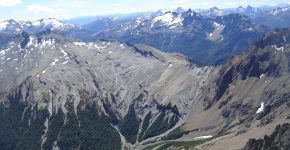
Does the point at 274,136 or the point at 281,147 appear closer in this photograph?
the point at 281,147
